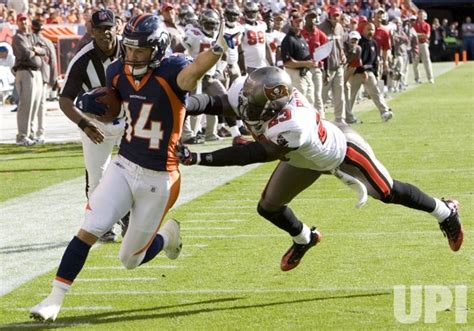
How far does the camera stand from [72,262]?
5.86m

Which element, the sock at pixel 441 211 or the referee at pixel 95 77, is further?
the referee at pixel 95 77

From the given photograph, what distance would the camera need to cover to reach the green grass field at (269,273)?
5.98 m

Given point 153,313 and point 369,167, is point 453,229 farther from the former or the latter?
point 153,313

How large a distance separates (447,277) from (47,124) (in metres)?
13.3

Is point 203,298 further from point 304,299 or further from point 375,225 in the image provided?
point 375,225

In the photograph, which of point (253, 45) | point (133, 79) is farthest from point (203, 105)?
point (253, 45)

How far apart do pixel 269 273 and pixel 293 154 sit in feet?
3.49

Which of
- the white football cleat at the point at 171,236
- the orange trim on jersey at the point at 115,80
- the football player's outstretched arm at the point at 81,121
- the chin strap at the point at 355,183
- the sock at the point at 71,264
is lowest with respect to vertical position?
the white football cleat at the point at 171,236

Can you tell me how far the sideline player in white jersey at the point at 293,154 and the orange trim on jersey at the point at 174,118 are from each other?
7 centimetres

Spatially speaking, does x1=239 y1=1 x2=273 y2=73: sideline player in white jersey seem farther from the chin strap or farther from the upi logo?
the upi logo

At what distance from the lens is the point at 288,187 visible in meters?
6.76

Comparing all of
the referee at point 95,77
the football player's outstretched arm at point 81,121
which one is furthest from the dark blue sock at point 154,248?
the referee at point 95,77

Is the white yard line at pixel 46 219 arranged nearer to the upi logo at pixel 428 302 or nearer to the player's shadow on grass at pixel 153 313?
the player's shadow on grass at pixel 153 313

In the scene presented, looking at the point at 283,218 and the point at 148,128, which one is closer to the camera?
the point at 148,128
